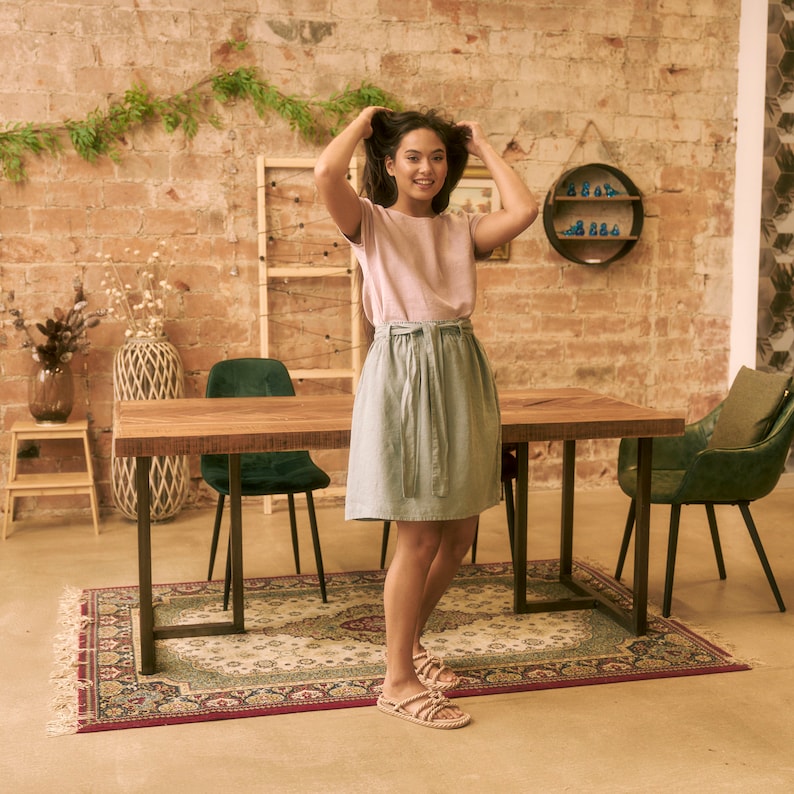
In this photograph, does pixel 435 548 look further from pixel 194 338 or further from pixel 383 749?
pixel 194 338

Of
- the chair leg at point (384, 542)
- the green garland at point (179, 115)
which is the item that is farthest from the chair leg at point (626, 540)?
the green garland at point (179, 115)

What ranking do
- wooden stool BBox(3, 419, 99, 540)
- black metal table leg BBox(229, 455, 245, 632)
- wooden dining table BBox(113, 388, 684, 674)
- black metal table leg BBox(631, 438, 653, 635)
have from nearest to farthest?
wooden dining table BBox(113, 388, 684, 674), black metal table leg BBox(229, 455, 245, 632), black metal table leg BBox(631, 438, 653, 635), wooden stool BBox(3, 419, 99, 540)

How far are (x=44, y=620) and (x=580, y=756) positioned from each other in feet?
6.53

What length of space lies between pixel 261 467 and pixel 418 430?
1.47m

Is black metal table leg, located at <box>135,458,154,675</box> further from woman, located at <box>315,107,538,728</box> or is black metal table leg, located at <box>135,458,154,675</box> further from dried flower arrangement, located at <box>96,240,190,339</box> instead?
dried flower arrangement, located at <box>96,240,190,339</box>

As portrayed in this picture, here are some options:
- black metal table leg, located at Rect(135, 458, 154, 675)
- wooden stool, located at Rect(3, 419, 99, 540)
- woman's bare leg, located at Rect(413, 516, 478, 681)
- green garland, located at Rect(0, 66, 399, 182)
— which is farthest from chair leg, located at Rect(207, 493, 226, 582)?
green garland, located at Rect(0, 66, 399, 182)

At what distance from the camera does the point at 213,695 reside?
287 cm

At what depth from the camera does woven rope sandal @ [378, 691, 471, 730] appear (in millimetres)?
2664

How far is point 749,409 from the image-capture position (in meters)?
3.82

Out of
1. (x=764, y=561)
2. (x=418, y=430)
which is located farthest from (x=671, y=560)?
(x=418, y=430)

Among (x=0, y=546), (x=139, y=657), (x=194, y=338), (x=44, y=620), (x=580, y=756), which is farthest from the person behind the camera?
(x=194, y=338)

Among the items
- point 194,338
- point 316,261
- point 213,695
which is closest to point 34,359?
point 194,338

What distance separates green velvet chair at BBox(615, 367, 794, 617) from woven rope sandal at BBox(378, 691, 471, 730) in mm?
1176

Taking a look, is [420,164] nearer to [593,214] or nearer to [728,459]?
[728,459]
